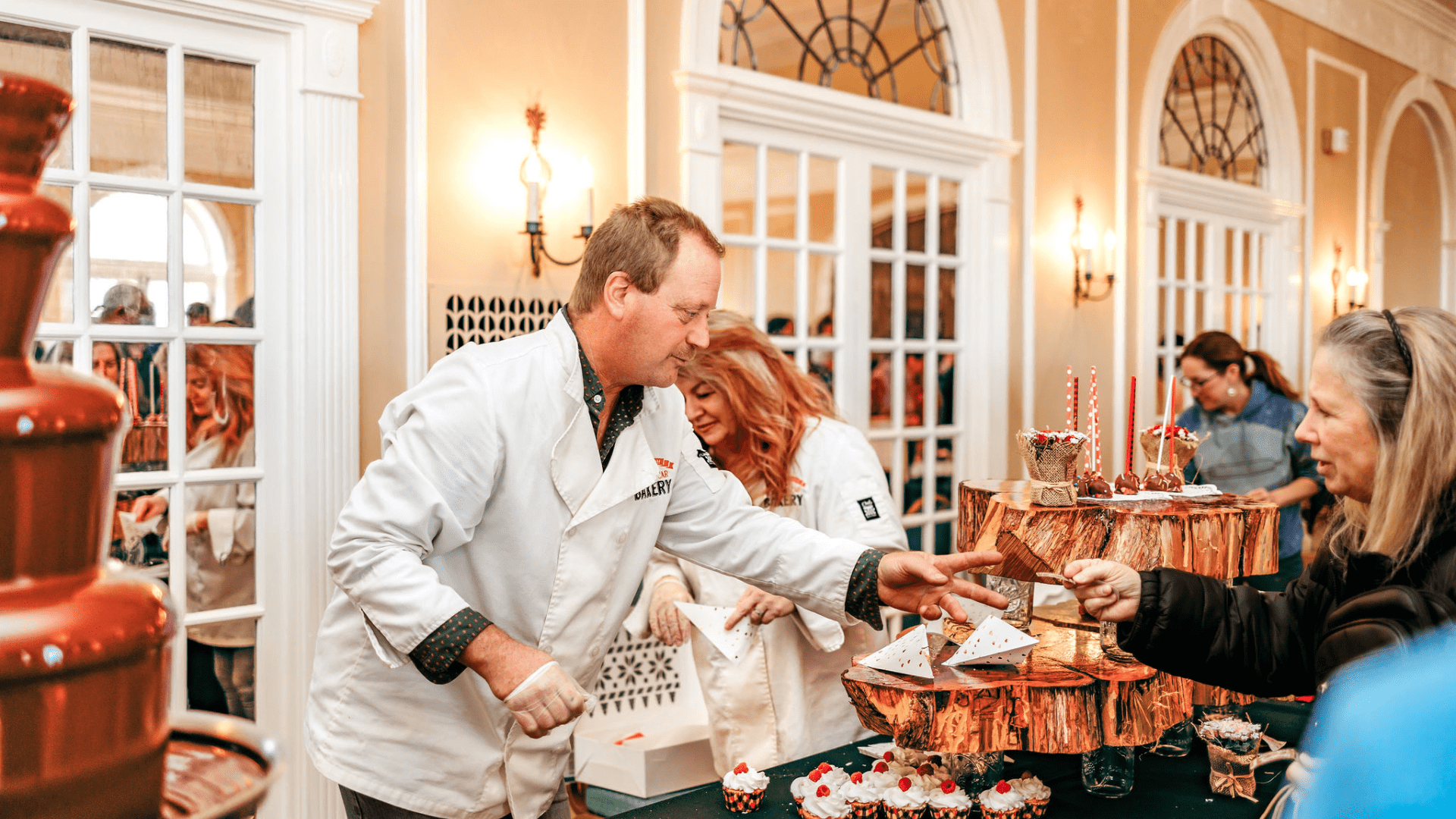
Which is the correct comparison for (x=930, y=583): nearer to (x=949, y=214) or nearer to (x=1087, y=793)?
(x=1087, y=793)

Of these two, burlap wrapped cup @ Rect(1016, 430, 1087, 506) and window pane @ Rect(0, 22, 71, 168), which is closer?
burlap wrapped cup @ Rect(1016, 430, 1087, 506)

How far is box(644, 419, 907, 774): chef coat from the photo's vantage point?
263 cm

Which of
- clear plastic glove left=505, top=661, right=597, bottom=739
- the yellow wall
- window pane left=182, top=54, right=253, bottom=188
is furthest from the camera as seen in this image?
the yellow wall

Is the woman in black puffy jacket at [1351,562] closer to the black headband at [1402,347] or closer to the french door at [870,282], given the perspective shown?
the black headband at [1402,347]

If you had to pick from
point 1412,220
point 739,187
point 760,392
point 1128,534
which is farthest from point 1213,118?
point 1128,534

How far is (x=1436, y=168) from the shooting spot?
966 centimetres

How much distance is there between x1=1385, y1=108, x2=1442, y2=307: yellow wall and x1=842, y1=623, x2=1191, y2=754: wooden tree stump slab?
8.62 meters

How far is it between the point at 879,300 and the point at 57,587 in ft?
15.2

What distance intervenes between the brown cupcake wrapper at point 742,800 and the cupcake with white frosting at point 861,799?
0.49 feet

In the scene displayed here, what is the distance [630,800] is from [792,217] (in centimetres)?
248

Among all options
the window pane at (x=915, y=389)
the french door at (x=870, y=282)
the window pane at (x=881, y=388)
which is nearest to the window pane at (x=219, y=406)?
the french door at (x=870, y=282)

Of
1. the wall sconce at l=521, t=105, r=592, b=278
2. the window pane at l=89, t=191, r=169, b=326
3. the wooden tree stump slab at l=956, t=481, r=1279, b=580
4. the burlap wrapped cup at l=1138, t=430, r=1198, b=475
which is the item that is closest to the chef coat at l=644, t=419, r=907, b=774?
the wooden tree stump slab at l=956, t=481, r=1279, b=580

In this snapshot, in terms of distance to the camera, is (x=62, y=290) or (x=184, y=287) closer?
(x=62, y=290)

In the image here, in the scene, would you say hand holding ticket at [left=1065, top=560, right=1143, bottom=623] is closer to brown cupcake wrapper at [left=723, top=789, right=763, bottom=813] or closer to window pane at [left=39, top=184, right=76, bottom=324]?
brown cupcake wrapper at [left=723, top=789, right=763, bottom=813]
